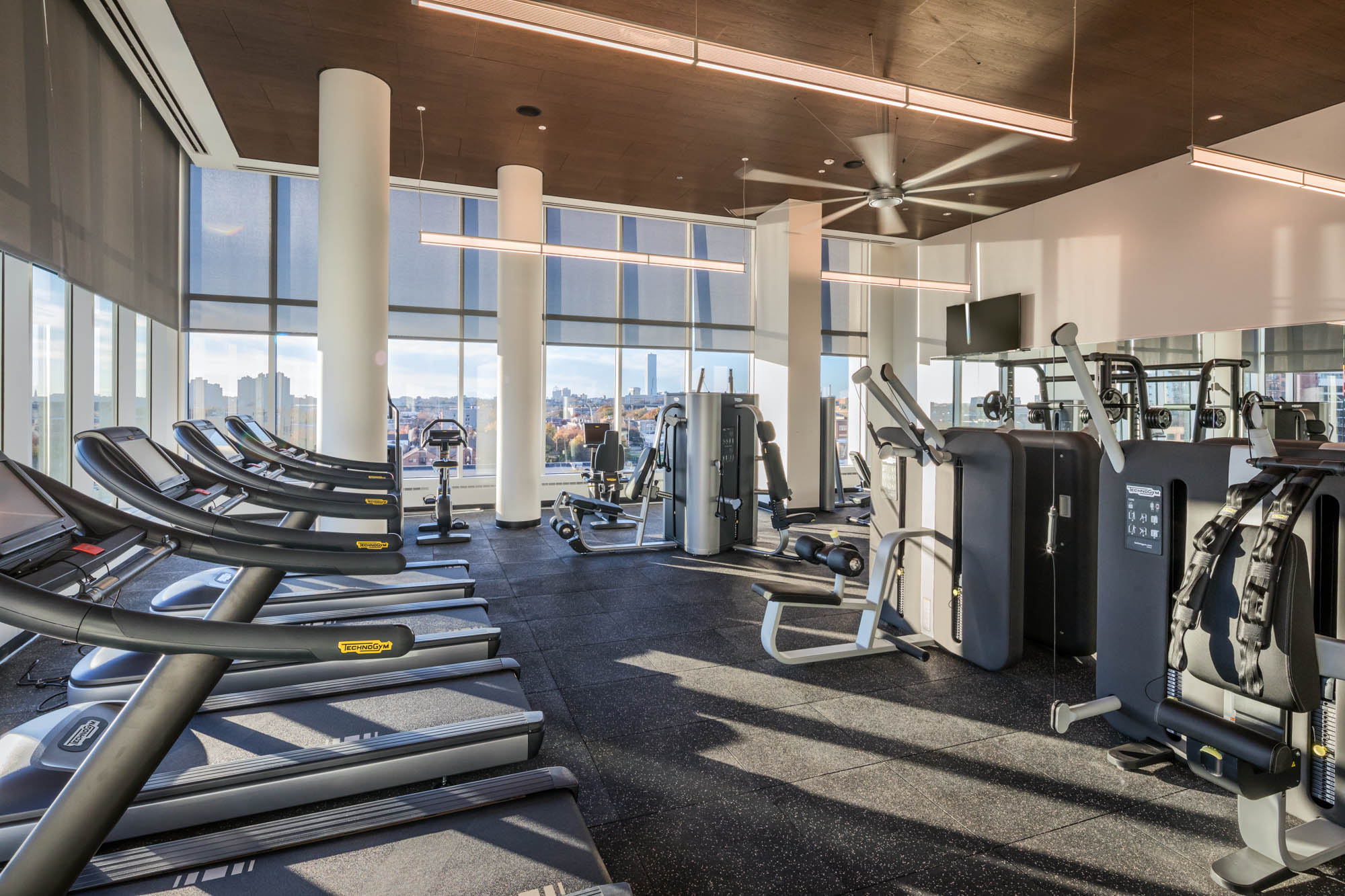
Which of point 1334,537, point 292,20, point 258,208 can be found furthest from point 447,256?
point 1334,537

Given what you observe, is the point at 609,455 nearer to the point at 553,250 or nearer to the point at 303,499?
the point at 553,250

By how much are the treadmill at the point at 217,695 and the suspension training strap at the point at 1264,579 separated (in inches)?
84.1

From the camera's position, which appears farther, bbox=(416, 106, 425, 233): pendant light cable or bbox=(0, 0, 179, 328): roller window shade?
bbox=(416, 106, 425, 233): pendant light cable

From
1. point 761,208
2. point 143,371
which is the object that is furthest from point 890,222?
point 143,371

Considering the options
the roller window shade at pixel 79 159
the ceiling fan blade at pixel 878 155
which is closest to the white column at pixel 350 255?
the roller window shade at pixel 79 159

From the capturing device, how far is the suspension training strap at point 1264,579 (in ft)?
5.97

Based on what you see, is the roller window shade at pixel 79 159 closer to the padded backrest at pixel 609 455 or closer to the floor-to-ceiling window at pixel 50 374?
the floor-to-ceiling window at pixel 50 374

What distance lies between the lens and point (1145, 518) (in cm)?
260

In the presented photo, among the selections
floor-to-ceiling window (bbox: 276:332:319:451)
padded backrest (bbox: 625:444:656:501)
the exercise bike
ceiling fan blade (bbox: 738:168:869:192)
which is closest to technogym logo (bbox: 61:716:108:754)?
the exercise bike

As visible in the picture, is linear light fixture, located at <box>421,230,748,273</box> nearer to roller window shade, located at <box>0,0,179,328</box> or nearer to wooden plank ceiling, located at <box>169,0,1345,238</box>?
wooden plank ceiling, located at <box>169,0,1345,238</box>

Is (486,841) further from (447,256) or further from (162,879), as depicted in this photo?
(447,256)

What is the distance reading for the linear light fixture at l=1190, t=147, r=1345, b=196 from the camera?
15.7ft

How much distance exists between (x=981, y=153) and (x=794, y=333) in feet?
9.18

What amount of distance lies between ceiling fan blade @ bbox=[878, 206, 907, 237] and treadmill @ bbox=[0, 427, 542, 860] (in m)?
7.86
